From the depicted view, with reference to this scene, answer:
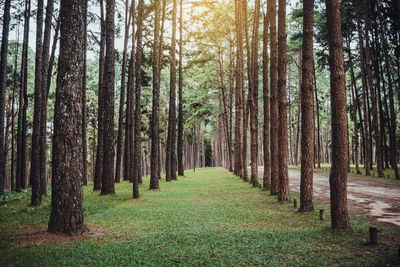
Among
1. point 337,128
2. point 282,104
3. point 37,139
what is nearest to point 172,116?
point 37,139

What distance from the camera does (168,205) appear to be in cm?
1174

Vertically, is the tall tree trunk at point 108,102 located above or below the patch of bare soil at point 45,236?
above

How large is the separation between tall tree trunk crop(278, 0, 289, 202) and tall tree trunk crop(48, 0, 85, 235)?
307 inches

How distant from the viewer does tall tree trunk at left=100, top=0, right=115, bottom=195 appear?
1446cm

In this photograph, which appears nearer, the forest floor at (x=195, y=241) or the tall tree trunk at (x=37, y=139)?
the forest floor at (x=195, y=241)

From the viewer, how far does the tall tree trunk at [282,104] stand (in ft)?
37.3

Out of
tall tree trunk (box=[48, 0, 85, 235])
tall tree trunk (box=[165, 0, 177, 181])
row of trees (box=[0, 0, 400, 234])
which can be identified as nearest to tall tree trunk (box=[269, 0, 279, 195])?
row of trees (box=[0, 0, 400, 234])

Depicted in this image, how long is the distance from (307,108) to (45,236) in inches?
328

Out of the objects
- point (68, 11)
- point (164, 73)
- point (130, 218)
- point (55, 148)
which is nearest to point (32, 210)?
point (130, 218)

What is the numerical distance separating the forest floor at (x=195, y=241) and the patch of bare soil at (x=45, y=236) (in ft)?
0.07

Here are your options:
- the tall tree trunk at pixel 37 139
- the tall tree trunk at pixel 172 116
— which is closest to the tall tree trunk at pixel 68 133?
the tall tree trunk at pixel 37 139

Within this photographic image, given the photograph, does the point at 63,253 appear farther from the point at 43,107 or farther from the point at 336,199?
the point at 43,107

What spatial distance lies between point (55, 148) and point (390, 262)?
7.35 m

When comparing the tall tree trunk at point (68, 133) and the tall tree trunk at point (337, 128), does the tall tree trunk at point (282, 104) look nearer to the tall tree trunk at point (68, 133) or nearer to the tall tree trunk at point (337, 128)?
the tall tree trunk at point (337, 128)
